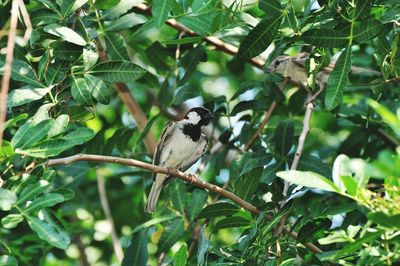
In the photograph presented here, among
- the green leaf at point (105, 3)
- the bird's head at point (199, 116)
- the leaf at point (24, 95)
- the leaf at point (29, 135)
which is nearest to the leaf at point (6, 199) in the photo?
the leaf at point (29, 135)

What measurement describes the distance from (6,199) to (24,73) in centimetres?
91

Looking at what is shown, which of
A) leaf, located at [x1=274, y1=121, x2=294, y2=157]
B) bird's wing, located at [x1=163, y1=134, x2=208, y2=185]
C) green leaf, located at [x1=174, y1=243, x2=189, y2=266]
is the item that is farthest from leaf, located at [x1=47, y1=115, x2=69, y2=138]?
bird's wing, located at [x1=163, y1=134, x2=208, y2=185]

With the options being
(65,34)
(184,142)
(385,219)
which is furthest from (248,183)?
(184,142)

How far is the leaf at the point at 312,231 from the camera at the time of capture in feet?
11.5

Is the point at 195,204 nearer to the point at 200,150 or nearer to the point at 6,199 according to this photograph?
the point at 200,150

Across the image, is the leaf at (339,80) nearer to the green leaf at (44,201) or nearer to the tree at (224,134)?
the tree at (224,134)

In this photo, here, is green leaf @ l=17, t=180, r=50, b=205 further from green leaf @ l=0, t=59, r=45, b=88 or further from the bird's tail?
the bird's tail

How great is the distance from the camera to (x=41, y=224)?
121 inches

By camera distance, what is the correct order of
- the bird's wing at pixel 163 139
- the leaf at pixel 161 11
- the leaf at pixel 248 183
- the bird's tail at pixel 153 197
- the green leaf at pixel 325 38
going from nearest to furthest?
1. the leaf at pixel 161 11
2. the green leaf at pixel 325 38
3. the leaf at pixel 248 183
4. the bird's tail at pixel 153 197
5. the bird's wing at pixel 163 139

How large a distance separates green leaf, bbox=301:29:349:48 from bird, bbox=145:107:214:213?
5.61 feet

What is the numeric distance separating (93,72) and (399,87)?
78.3 inches

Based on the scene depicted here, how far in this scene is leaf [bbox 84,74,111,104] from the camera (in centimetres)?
382

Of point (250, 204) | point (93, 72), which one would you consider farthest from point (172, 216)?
point (93, 72)

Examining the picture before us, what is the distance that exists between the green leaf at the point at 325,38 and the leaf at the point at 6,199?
1480 millimetres
